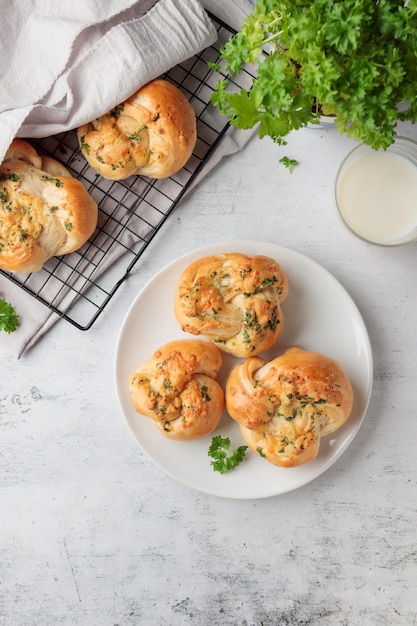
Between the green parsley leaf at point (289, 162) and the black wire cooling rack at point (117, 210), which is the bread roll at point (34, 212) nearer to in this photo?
the black wire cooling rack at point (117, 210)

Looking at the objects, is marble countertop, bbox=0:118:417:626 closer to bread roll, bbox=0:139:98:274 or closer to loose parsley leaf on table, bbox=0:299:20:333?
loose parsley leaf on table, bbox=0:299:20:333

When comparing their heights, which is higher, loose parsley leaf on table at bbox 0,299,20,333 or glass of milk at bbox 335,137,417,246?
glass of milk at bbox 335,137,417,246

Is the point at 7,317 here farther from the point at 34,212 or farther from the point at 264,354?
the point at 264,354

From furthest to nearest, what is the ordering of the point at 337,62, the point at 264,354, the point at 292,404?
the point at 264,354 → the point at 292,404 → the point at 337,62

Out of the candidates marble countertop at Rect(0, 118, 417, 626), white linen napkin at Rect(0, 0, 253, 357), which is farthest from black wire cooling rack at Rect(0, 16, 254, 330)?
white linen napkin at Rect(0, 0, 253, 357)

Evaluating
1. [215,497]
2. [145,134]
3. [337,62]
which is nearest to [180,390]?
[215,497]

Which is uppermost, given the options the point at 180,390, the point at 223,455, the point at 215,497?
the point at 180,390
